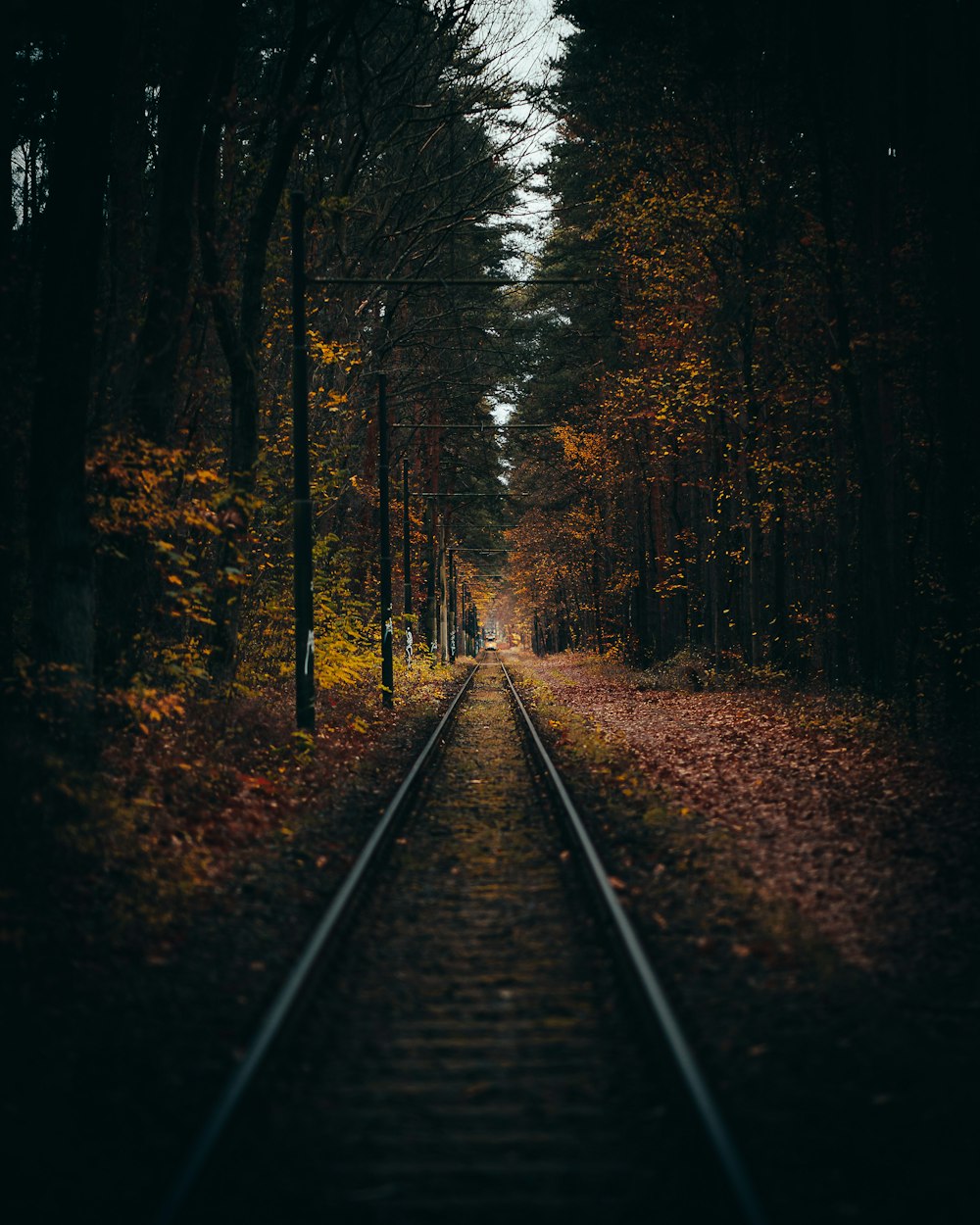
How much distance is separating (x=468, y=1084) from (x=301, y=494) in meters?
10.4

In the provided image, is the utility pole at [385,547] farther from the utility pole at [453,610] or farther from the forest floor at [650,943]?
the utility pole at [453,610]

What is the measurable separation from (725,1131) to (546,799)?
7.83m

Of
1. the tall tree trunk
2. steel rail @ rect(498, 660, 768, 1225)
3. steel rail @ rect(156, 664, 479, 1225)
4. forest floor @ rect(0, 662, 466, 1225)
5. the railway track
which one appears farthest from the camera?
the tall tree trunk

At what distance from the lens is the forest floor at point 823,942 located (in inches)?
145

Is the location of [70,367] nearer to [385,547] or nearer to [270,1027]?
[270,1027]

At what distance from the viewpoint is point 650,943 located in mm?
6055

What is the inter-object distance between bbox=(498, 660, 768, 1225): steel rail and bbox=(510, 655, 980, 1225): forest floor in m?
0.20

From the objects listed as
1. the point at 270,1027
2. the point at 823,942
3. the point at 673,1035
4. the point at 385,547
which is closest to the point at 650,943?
the point at 823,942

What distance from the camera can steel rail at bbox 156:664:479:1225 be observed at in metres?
3.24

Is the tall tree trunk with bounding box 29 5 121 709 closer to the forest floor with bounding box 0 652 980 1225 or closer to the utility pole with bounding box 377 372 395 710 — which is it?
the forest floor with bounding box 0 652 980 1225

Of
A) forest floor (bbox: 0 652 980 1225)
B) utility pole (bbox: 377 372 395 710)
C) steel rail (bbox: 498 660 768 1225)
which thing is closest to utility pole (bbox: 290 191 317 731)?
forest floor (bbox: 0 652 980 1225)

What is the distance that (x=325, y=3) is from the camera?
1559cm

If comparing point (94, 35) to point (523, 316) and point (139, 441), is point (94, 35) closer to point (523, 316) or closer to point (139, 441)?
point (139, 441)

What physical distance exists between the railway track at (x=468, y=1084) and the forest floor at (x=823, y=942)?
1.00 ft
